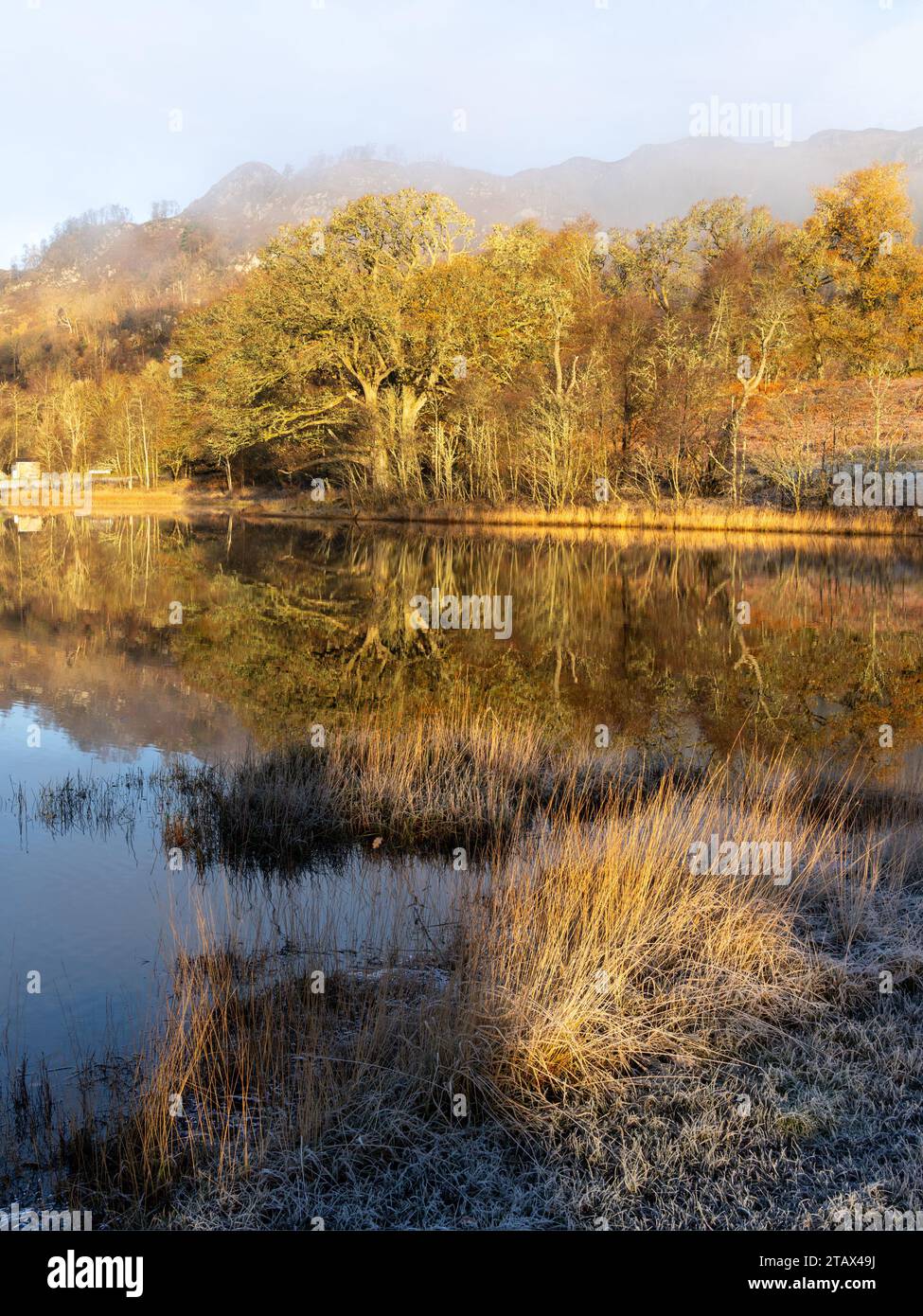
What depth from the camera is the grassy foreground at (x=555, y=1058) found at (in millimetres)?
3449

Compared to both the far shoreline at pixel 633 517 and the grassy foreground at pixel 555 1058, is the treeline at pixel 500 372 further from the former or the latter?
the grassy foreground at pixel 555 1058

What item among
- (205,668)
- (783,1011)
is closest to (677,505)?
(205,668)

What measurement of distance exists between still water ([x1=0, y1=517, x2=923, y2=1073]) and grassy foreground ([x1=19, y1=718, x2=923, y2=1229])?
0.58m

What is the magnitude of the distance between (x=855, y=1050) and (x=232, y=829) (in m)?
4.63

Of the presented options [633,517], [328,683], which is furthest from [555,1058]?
[633,517]

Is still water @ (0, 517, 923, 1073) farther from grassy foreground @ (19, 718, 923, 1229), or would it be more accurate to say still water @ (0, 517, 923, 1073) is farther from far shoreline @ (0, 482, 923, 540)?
far shoreline @ (0, 482, 923, 540)

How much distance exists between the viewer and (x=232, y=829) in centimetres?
751

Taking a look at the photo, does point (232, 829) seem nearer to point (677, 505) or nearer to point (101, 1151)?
point (101, 1151)

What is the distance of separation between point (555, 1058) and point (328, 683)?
9732mm

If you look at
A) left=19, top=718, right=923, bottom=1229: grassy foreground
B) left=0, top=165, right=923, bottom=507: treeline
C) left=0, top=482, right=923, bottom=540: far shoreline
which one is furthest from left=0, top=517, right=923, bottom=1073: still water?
left=0, top=165, right=923, bottom=507: treeline

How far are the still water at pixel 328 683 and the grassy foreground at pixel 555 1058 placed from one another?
58 centimetres

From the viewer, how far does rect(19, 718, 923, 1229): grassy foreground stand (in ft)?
11.3

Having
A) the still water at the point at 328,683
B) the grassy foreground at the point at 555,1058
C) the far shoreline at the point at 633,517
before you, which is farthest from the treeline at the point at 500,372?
the grassy foreground at the point at 555,1058
